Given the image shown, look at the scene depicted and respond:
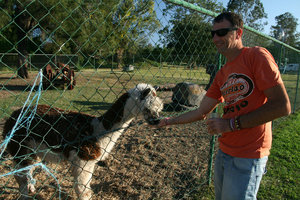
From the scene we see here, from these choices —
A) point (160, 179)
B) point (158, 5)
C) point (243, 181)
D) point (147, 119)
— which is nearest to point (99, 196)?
point (160, 179)

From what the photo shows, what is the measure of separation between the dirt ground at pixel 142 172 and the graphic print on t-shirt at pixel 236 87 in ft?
3.70

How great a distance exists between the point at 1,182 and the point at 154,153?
2735 millimetres

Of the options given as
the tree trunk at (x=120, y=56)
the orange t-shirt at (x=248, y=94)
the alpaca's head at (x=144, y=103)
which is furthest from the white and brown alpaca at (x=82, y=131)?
the orange t-shirt at (x=248, y=94)

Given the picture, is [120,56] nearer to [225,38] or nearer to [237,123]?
[225,38]

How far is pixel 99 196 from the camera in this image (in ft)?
10.2

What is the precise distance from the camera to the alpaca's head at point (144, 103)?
244 cm

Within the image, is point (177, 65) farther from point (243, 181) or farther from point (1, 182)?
point (1, 182)

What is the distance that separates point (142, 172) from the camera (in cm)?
372

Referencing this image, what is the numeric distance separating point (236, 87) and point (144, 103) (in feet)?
3.58

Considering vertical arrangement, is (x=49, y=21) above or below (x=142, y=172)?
above

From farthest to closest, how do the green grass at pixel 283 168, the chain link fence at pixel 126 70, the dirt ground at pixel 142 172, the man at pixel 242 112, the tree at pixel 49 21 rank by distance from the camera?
the green grass at pixel 283 168
the dirt ground at pixel 142 172
the chain link fence at pixel 126 70
the man at pixel 242 112
the tree at pixel 49 21

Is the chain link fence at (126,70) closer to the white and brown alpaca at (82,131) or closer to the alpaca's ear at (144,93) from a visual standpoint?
the white and brown alpaca at (82,131)

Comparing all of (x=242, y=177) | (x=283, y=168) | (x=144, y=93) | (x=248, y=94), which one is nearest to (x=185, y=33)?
(x=144, y=93)

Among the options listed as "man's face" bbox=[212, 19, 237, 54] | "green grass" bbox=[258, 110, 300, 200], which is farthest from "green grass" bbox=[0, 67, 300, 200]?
"man's face" bbox=[212, 19, 237, 54]
